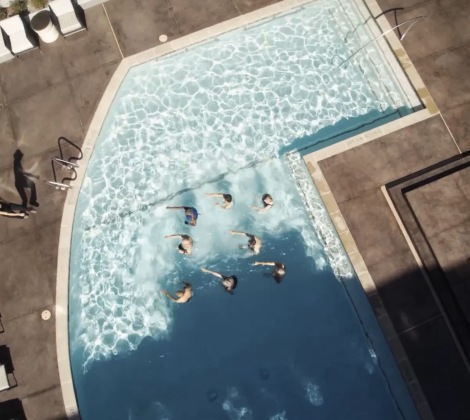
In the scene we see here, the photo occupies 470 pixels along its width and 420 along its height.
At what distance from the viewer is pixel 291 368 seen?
1460 centimetres

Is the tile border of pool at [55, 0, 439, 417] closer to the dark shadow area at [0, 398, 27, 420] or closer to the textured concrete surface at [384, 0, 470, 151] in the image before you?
the textured concrete surface at [384, 0, 470, 151]

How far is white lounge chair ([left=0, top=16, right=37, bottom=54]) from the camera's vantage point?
1698cm

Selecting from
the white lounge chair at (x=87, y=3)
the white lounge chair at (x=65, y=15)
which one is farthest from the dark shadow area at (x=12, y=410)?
the white lounge chair at (x=87, y=3)

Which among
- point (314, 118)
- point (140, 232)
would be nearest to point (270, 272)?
point (140, 232)

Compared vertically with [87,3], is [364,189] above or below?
below

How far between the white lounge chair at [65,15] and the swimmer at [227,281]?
36.3 feet

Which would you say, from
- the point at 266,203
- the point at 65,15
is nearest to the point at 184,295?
the point at 266,203

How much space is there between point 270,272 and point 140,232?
5.01 metres

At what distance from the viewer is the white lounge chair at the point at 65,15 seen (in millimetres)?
17031

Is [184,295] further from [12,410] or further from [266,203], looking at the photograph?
[12,410]

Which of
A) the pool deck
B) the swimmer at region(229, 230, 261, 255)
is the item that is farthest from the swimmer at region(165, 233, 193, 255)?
the pool deck

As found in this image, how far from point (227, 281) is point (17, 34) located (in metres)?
12.9

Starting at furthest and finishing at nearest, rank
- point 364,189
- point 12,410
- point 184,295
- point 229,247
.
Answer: point 229,247
point 364,189
point 184,295
point 12,410

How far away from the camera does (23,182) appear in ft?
53.6
